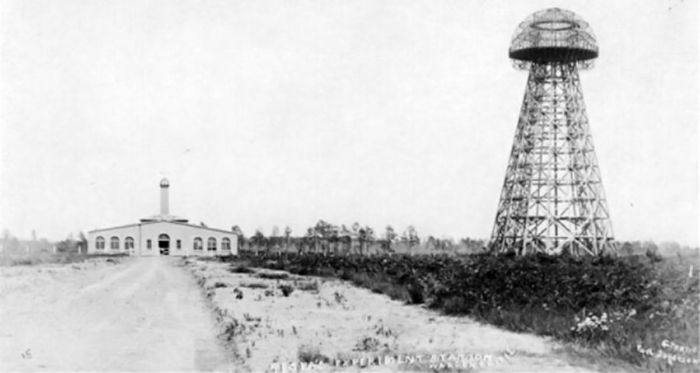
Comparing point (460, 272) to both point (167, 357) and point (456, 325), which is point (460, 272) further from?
point (167, 357)

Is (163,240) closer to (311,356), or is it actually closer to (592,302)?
(592,302)

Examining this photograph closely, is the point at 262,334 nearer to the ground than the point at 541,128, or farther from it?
nearer to the ground

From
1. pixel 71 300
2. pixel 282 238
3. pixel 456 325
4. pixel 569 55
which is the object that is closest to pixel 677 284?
pixel 456 325

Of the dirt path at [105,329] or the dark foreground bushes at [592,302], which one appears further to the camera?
the dirt path at [105,329]

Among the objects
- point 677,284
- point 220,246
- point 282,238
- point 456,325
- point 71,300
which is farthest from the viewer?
point 282,238

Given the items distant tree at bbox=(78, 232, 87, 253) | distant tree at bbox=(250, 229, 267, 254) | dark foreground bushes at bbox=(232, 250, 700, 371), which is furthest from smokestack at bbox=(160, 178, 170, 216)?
dark foreground bushes at bbox=(232, 250, 700, 371)

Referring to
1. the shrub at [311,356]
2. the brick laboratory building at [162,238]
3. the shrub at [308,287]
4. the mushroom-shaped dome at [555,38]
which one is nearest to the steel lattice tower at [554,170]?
the mushroom-shaped dome at [555,38]

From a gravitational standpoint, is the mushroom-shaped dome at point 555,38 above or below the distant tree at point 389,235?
above

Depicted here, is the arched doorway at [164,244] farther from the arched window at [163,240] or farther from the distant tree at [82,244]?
the distant tree at [82,244]
